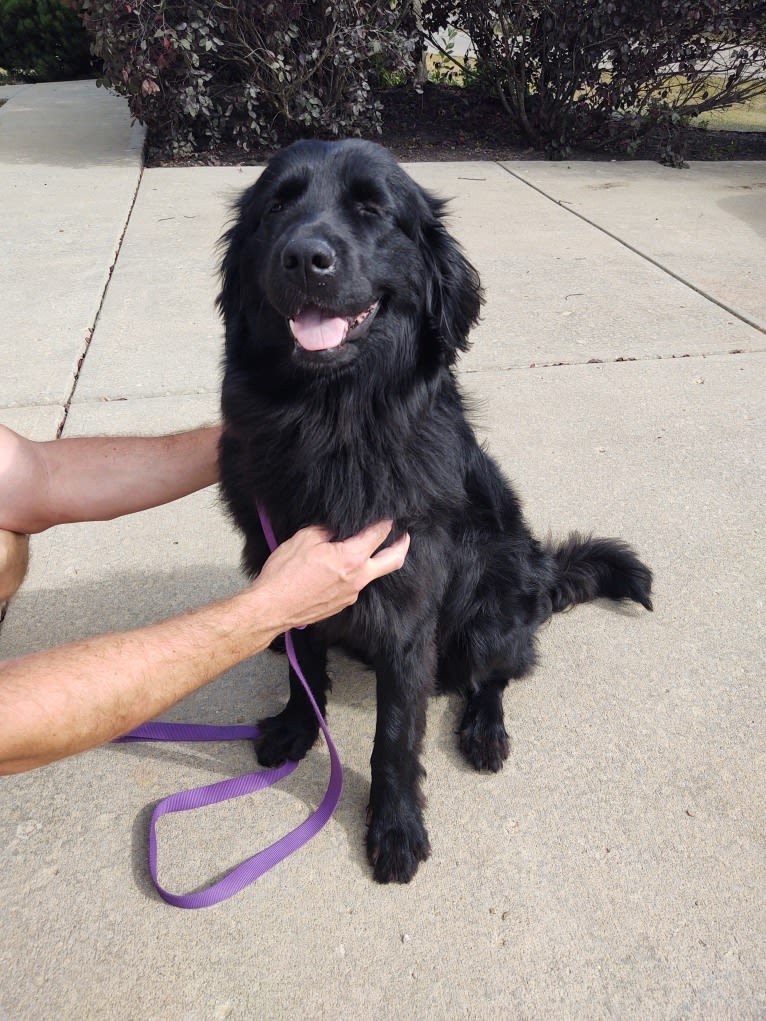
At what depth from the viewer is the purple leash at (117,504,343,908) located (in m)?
1.76

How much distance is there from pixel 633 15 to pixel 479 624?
636cm

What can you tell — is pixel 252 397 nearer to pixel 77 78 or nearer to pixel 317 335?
pixel 317 335

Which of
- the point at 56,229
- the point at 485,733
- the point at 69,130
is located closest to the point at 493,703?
the point at 485,733

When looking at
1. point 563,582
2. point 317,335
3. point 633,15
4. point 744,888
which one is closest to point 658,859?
point 744,888

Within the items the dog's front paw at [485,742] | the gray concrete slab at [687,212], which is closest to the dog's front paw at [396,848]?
the dog's front paw at [485,742]

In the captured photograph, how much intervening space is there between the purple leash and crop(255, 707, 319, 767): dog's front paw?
0.09 ft

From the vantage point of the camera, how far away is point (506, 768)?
6.88ft

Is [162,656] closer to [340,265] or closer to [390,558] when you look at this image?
[390,558]

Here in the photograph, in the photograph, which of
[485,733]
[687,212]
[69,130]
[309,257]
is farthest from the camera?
[69,130]

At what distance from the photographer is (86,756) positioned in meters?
2.13

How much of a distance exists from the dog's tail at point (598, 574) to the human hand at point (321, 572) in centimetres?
85

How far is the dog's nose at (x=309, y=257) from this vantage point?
1.71 m

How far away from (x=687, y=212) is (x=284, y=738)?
544 centimetres

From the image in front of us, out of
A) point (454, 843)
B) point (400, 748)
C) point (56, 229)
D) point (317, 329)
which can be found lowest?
point (454, 843)
